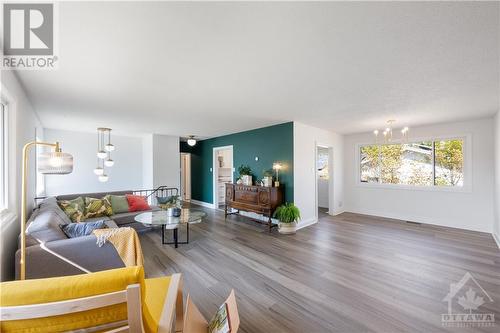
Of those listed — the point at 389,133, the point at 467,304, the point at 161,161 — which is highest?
the point at 389,133

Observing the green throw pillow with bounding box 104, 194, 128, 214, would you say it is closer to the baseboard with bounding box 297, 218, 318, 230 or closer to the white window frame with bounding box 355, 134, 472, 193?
the baseboard with bounding box 297, 218, 318, 230

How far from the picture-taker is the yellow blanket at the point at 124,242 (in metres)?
2.21

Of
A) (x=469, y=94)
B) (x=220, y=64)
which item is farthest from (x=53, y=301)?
(x=469, y=94)

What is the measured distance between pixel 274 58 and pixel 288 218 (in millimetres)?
3167

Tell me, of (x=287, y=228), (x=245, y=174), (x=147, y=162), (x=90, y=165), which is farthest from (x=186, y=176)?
(x=287, y=228)

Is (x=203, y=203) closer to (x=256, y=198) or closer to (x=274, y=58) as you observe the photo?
(x=256, y=198)

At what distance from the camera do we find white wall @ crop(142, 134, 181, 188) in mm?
6270

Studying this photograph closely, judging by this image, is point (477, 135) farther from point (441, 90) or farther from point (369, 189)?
point (441, 90)

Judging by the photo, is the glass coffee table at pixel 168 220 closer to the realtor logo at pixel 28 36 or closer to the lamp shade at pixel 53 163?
the lamp shade at pixel 53 163

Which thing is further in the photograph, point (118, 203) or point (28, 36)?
point (118, 203)

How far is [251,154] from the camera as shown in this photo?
5.65m

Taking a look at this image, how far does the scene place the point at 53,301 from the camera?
2.53 feet

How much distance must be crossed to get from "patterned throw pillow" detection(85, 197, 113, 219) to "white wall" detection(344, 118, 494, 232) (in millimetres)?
6509

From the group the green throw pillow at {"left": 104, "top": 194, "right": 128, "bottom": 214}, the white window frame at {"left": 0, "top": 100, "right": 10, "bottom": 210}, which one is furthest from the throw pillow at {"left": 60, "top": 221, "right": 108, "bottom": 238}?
the green throw pillow at {"left": 104, "top": 194, "right": 128, "bottom": 214}
